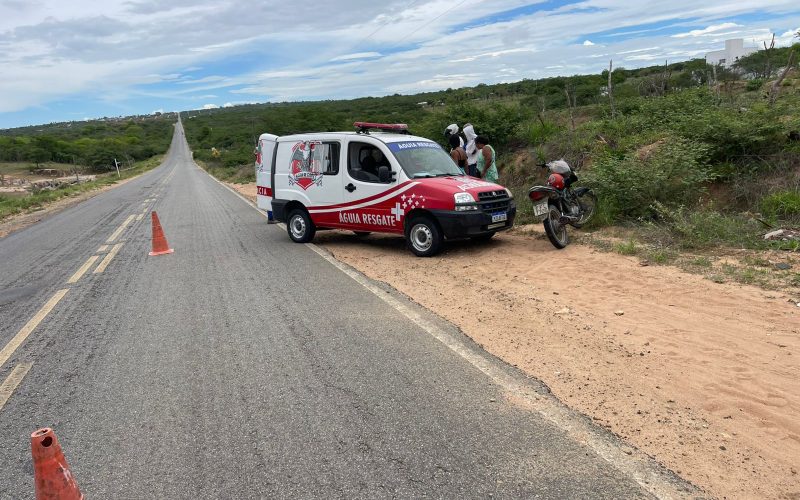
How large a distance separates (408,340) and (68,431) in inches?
108

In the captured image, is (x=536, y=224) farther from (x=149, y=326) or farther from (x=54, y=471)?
(x=54, y=471)

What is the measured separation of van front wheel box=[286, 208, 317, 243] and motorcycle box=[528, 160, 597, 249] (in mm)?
4380

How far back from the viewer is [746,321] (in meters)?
4.87

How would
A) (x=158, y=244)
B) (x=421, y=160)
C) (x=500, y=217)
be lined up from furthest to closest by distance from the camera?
(x=158, y=244) → (x=421, y=160) → (x=500, y=217)

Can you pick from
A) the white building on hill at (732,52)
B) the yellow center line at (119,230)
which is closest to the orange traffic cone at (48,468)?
the yellow center line at (119,230)

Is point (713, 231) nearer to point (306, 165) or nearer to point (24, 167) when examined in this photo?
point (306, 165)

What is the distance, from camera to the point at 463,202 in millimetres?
8258

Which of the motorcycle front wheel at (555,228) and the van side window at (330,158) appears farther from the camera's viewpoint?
the van side window at (330,158)

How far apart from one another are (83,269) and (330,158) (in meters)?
4.59

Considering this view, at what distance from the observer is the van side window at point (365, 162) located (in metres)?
9.45

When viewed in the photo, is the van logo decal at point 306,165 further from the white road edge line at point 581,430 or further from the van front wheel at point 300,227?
the white road edge line at point 581,430

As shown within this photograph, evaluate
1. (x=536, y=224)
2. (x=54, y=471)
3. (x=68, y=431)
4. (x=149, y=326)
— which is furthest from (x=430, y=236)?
(x=54, y=471)

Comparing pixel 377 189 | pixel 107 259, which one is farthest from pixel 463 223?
pixel 107 259

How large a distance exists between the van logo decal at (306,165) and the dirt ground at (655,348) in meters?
3.18
